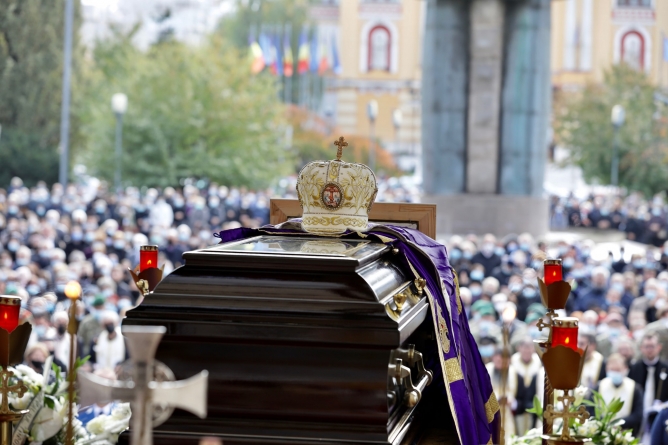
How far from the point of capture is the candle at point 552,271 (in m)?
4.43

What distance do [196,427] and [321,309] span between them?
0.50m

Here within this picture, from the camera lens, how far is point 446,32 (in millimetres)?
21047

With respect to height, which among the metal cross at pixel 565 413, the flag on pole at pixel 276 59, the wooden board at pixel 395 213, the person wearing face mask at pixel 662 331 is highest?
the flag on pole at pixel 276 59

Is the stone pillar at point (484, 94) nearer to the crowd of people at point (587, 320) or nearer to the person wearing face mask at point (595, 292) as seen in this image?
the crowd of people at point (587, 320)

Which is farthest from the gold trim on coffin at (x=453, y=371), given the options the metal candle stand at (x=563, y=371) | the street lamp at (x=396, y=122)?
the street lamp at (x=396, y=122)

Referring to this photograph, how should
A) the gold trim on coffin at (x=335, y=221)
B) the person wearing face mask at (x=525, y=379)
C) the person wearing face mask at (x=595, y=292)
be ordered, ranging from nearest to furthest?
1. the gold trim on coffin at (x=335, y=221)
2. the person wearing face mask at (x=525, y=379)
3. the person wearing face mask at (x=595, y=292)

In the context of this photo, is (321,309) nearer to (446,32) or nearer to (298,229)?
(298,229)

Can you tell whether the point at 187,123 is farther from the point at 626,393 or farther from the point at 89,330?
the point at 626,393

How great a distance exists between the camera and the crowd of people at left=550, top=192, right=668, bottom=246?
85.1 feet

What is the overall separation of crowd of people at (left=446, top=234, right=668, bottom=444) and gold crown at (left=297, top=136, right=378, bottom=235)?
116 cm

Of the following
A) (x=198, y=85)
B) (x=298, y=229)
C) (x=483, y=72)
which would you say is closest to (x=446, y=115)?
(x=483, y=72)

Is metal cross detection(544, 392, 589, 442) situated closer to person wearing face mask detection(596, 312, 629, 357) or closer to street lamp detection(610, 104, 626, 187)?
person wearing face mask detection(596, 312, 629, 357)

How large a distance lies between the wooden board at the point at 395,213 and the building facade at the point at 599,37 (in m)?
52.2

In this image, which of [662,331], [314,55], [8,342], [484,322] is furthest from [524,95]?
[314,55]
